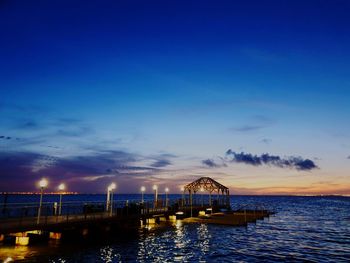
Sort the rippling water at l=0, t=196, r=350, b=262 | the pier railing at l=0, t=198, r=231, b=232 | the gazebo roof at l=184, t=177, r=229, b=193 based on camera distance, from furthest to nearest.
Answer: the gazebo roof at l=184, t=177, r=229, b=193 < the pier railing at l=0, t=198, r=231, b=232 < the rippling water at l=0, t=196, r=350, b=262

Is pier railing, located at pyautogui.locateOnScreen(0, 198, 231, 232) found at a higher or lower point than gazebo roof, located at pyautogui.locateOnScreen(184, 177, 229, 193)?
lower

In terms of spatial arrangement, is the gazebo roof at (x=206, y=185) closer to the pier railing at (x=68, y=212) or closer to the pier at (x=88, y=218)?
the pier at (x=88, y=218)

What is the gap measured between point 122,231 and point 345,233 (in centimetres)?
3023

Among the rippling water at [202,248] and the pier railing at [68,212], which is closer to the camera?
the rippling water at [202,248]

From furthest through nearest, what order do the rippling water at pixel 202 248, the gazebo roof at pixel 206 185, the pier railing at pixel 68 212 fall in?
the gazebo roof at pixel 206 185 < the pier railing at pixel 68 212 < the rippling water at pixel 202 248

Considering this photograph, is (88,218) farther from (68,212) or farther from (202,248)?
(202,248)

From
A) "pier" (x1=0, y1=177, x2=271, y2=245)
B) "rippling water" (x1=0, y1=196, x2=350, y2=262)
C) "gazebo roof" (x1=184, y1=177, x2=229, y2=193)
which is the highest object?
"gazebo roof" (x1=184, y1=177, x2=229, y2=193)

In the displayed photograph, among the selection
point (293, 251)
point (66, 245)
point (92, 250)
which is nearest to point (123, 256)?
point (92, 250)

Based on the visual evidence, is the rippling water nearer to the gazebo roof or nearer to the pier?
the pier

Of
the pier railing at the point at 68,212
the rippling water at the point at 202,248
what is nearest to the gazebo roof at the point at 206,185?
the pier railing at the point at 68,212

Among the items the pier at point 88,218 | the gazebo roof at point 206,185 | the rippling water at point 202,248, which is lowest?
the rippling water at point 202,248

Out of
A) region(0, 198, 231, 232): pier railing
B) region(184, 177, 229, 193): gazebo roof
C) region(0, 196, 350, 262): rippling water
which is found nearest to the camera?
region(0, 196, 350, 262): rippling water

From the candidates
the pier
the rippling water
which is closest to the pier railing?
the pier

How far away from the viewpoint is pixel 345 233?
44.8m
